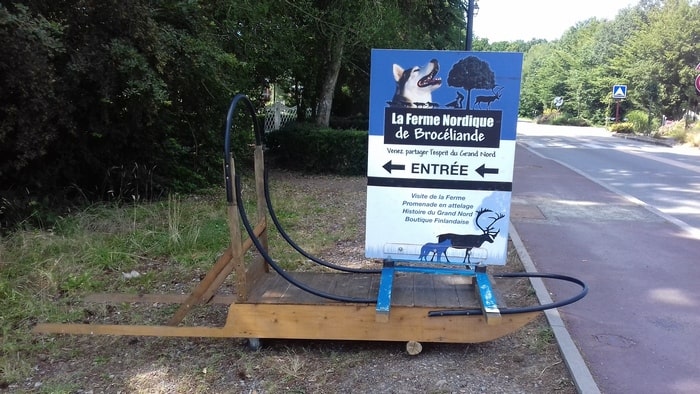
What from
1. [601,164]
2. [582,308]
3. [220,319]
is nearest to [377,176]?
[220,319]

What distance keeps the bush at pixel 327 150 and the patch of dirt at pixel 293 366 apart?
866cm

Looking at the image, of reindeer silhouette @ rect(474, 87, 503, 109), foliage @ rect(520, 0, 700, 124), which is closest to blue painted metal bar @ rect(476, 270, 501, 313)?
reindeer silhouette @ rect(474, 87, 503, 109)

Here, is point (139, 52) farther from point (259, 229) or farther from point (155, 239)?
point (259, 229)

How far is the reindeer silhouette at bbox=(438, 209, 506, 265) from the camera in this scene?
3836 mm

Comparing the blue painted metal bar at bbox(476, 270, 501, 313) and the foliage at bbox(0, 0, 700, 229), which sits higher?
the foliage at bbox(0, 0, 700, 229)

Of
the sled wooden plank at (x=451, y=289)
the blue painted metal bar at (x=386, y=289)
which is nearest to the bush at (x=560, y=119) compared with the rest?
the sled wooden plank at (x=451, y=289)

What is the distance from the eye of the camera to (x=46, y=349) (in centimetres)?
378

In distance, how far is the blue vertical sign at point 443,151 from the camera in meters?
3.69

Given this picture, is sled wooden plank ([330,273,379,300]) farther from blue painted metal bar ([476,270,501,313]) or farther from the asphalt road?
the asphalt road

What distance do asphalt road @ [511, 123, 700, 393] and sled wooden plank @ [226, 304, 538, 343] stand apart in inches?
31.7

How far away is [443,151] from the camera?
12.5 feet

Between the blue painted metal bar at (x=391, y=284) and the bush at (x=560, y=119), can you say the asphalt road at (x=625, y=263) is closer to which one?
the blue painted metal bar at (x=391, y=284)

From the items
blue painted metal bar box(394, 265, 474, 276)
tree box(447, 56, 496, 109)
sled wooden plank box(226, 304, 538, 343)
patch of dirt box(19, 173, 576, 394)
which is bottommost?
patch of dirt box(19, 173, 576, 394)

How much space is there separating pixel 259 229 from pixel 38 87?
341cm
